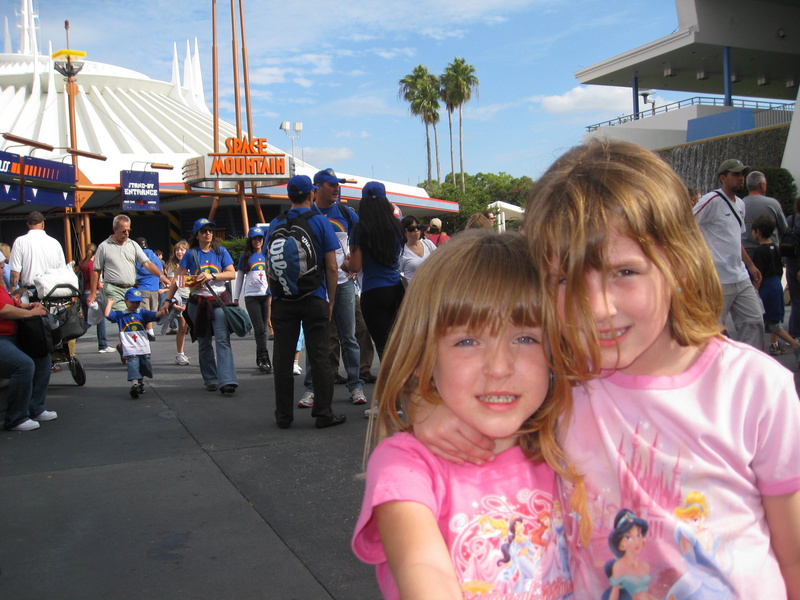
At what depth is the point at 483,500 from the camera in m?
1.33

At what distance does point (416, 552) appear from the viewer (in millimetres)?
1179

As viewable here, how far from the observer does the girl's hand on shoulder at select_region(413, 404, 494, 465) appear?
1.32 metres

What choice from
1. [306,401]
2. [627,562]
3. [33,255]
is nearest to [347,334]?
[306,401]

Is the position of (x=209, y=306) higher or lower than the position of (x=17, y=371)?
higher

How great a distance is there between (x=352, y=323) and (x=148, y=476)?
2.61 m

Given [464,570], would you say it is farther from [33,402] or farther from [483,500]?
[33,402]

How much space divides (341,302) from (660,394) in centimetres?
547

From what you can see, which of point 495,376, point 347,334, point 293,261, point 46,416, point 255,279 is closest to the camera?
point 495,376

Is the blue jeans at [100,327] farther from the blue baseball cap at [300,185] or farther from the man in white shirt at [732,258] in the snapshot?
the man in white shirt at [732,258]

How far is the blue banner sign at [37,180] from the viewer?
762 inches

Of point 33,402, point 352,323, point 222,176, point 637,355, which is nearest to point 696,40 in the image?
point 222,176

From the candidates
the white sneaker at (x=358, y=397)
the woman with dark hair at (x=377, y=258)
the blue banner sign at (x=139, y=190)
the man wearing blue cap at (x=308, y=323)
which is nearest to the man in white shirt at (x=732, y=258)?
the woman with dark hair at (x=377, y=258)

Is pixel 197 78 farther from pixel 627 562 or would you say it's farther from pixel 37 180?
pixel 627 562

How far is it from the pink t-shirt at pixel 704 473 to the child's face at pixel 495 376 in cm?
17
